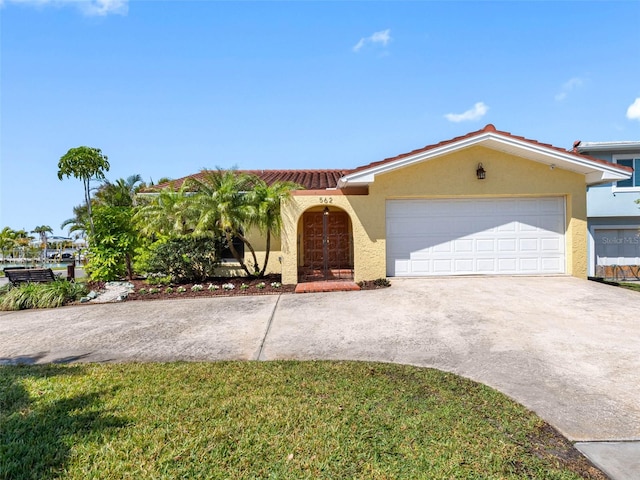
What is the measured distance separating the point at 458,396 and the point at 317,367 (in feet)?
6.02

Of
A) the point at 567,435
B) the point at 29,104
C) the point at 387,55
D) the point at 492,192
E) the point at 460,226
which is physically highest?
the point at 387,55

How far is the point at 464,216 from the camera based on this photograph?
11297 mm

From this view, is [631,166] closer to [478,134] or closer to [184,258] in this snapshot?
[478,134]

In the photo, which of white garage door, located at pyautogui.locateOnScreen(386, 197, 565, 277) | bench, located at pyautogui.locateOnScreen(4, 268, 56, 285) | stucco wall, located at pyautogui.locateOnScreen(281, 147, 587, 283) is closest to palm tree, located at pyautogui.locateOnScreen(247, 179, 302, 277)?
stucco wall, located at pyautogui.locateOnScreen(281, 147, 587, 283)

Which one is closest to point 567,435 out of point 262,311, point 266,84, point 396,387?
point 396,387

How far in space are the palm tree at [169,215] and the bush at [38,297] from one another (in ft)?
10.1

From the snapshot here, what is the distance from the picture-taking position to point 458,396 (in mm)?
3805

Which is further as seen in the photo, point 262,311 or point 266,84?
point 266,84

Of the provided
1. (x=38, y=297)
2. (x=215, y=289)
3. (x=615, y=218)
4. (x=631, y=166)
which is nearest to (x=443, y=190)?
(x=215, y=289)

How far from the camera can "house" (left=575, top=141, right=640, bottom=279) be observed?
15.7m

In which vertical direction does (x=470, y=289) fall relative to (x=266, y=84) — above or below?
below

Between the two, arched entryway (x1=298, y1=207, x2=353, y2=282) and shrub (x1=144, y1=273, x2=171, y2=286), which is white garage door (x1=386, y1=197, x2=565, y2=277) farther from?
shrub (x1=144, y1=273, x2=171, y2=286)

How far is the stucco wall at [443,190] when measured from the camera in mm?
10984

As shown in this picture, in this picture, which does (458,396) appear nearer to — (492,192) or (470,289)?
(470,289)
